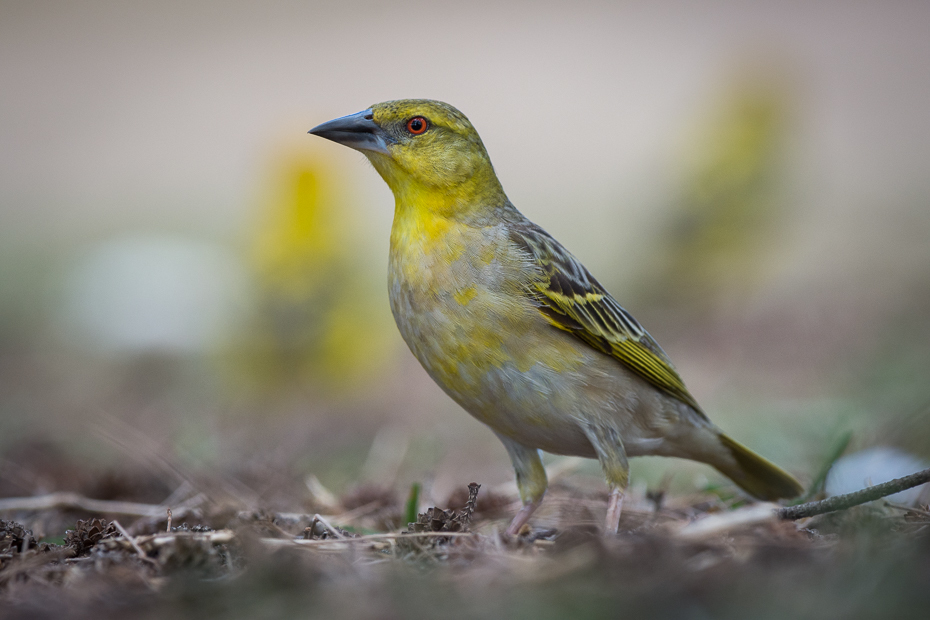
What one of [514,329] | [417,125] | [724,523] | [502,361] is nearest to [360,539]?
[502,361]

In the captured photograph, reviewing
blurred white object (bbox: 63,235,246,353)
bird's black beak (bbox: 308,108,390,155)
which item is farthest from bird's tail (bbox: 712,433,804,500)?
blurred white object (bbox: 63,235,246,353)

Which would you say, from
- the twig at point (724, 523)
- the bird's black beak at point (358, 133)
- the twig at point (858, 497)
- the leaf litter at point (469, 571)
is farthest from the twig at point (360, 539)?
the bird's black beak at point (358, 133)

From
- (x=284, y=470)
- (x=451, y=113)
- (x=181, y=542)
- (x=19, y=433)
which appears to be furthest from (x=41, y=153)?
(x=181, y=542)

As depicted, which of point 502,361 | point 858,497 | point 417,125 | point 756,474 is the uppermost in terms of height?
point 417,125

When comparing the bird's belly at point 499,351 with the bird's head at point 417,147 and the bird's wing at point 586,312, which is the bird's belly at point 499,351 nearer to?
the bird's wing at point 586,312

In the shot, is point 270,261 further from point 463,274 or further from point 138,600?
point 138,600

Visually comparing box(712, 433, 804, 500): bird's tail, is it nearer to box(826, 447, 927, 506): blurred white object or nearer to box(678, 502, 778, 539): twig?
box(826, 447, 927, 506): blurred white object

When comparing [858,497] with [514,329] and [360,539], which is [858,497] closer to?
[514,329]
